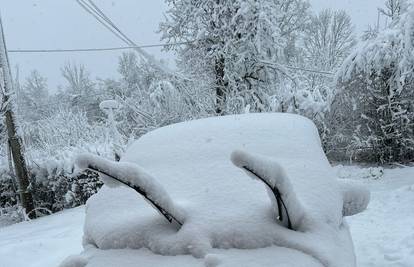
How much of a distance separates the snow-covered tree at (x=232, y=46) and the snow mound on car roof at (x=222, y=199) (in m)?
9.99

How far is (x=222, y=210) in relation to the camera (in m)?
1.91

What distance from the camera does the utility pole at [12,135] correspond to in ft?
29.7

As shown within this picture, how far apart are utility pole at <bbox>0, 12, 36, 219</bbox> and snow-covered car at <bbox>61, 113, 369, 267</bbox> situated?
25.3ft

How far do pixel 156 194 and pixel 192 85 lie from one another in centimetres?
1135

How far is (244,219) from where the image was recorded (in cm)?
184

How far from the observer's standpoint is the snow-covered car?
1677 mm

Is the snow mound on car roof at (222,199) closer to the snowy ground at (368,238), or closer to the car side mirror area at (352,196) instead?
the car side mirror area at (352,196)

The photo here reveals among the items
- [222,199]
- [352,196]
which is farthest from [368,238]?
[222,199]

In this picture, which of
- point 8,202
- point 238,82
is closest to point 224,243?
point 8,202

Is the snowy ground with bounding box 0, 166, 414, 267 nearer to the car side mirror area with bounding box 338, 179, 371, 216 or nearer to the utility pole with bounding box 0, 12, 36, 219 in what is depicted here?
the utility pole with bounding box 0, 12, 36, 219

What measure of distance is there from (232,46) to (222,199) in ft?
39.7

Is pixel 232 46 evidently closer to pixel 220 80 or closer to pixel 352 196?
pixel 220 80

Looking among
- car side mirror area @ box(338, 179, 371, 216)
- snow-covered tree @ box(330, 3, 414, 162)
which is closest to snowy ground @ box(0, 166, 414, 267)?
car side mirror area @ box(338, 179, 371, 216)

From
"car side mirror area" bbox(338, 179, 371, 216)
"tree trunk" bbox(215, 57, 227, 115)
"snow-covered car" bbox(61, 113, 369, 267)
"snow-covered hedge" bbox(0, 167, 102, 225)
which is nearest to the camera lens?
"snow-covered car" bbox(61, 113, 369, 267)
